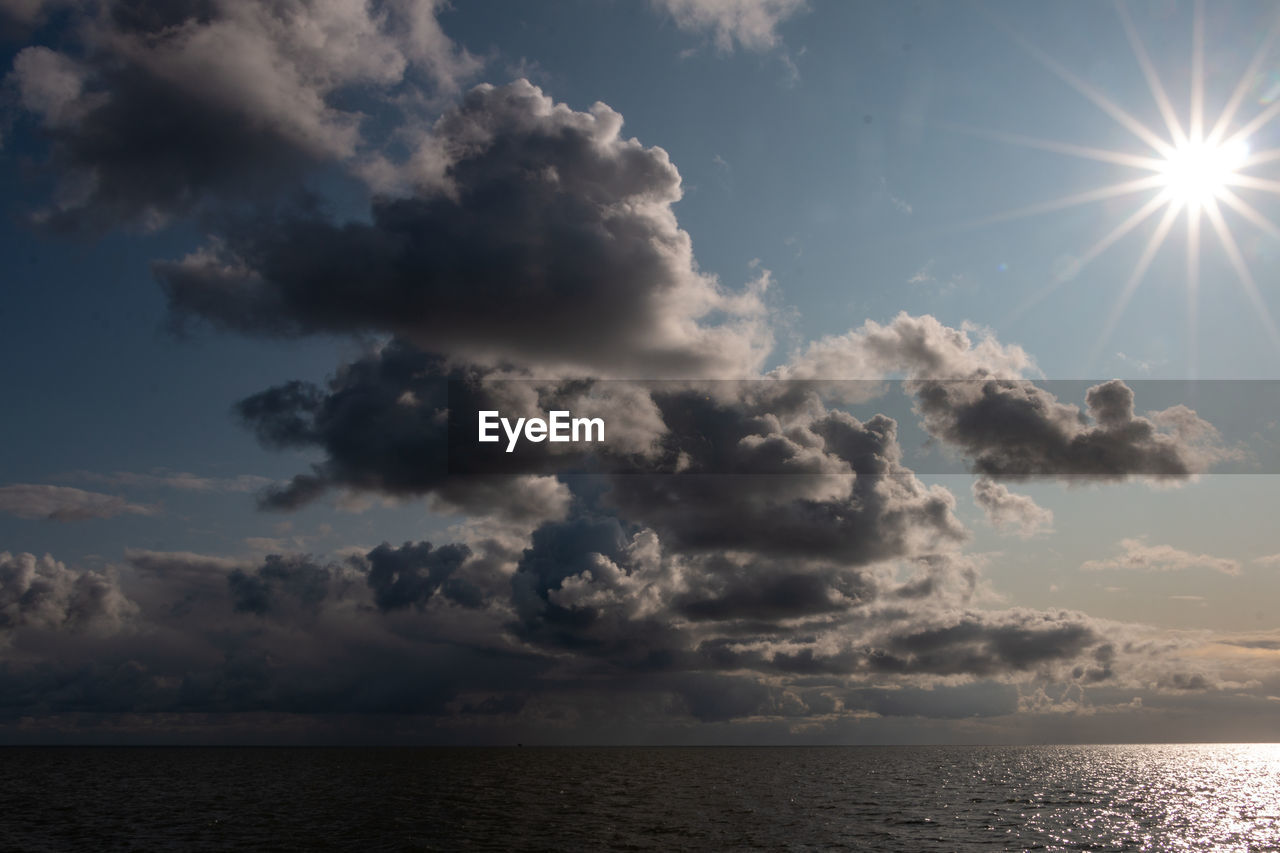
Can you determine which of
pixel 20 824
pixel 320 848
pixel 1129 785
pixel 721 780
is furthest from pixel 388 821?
pixel 1129 785

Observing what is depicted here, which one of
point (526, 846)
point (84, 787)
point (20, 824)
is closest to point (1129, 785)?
point (526, 846)

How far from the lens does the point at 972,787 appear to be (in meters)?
162

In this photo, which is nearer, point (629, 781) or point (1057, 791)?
point (1057, 791)

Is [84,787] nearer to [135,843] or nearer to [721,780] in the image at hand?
[135,843]

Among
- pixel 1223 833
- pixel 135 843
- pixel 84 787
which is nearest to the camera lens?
pixel 135 843

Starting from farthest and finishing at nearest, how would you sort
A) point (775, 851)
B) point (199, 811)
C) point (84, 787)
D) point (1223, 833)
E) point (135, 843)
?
point (84, 787) → point (199, 811) → point (1223, 833) → point (135, 843) → point (775, 851)

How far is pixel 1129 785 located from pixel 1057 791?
1569 inches

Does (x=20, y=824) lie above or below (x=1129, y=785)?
above

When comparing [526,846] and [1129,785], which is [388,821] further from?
[1129,785]

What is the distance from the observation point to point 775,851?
77.0m

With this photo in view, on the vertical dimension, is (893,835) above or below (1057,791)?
above

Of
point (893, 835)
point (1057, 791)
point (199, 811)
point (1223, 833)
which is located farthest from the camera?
point (1057, 791)

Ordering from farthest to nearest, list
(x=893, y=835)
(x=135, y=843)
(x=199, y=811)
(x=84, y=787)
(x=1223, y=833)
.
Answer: (x=84, y=787), (x=199, y=811), (x=1223, y=833), (x=893, y=835), (x=135, y=843)

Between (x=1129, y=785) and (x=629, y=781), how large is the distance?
113 meters
